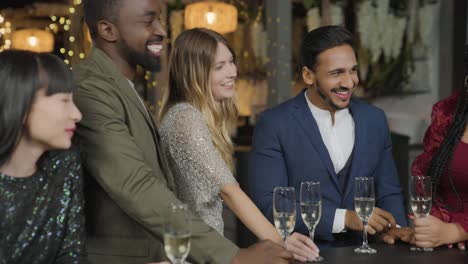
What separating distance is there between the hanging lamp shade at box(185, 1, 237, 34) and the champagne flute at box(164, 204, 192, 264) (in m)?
4.89

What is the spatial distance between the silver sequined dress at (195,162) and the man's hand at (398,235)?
64 cm

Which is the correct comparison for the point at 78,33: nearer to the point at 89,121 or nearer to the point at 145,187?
the point at 89,121

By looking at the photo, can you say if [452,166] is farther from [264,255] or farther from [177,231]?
[177,231]

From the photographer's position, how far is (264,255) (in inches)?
101

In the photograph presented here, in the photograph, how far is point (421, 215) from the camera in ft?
10.4

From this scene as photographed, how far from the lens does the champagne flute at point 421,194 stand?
3.12 metres

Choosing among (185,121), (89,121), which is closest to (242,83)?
(185,121)

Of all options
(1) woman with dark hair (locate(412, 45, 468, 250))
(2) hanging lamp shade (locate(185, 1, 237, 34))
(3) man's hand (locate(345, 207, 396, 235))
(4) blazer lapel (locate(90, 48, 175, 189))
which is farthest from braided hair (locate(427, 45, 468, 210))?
(2) hanging lamp shade (locate(185, 1, 237, 34))

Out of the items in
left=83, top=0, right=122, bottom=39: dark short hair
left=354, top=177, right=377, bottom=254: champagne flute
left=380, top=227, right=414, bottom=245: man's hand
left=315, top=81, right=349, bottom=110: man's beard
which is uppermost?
left=83, top=0, right=122, bottom=39: dark short hair

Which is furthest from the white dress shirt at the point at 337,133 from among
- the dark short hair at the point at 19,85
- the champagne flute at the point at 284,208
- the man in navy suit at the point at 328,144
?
the dark short hair at the point at 19,85

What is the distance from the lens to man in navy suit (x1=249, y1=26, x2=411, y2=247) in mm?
3719

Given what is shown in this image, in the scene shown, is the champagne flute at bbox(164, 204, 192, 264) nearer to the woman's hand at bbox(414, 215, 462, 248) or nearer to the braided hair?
the woman's hand at bbox(414, 215, 462, 248)

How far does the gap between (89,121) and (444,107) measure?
1.63 metres

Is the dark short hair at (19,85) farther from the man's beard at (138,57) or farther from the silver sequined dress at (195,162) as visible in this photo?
the silver sequined dress at (195,162)
